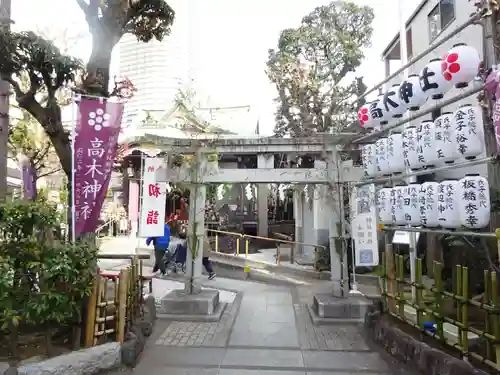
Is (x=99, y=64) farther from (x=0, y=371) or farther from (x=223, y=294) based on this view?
(x=223, y=294)

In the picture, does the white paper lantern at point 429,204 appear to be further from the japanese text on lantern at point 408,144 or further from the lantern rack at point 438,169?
the japanese text on lantern at point 408,144

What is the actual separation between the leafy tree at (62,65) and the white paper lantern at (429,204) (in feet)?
15.5

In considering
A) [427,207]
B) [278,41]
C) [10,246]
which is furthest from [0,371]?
[278,41]

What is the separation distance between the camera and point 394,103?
6.78 meters

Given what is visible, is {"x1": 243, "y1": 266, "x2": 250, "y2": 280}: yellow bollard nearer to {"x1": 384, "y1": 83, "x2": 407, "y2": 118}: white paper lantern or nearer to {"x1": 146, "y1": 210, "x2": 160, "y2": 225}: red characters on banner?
{"x1": 146, "y1": 210, "x2": 160, "y2": 225}: red characters on banner

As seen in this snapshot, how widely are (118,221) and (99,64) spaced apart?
63.9ft

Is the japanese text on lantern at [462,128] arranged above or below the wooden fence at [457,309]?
above

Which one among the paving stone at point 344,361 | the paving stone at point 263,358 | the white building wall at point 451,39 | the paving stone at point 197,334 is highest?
the white building wall at point 451,39

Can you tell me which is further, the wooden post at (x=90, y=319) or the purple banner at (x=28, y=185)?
the purple banner at (x=28, y=185)

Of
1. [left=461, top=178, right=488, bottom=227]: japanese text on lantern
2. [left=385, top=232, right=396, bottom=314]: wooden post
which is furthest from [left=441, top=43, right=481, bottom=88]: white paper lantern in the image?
[left=385, top=232, right=396, bottom=314]: wooden post

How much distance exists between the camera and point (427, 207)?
5875 mm

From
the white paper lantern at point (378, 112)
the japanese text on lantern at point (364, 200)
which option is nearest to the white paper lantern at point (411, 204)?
the white paper lantern at point (378, 112)

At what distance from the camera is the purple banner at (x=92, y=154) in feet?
20.1

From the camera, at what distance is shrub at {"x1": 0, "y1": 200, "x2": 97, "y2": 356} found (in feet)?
17.0
